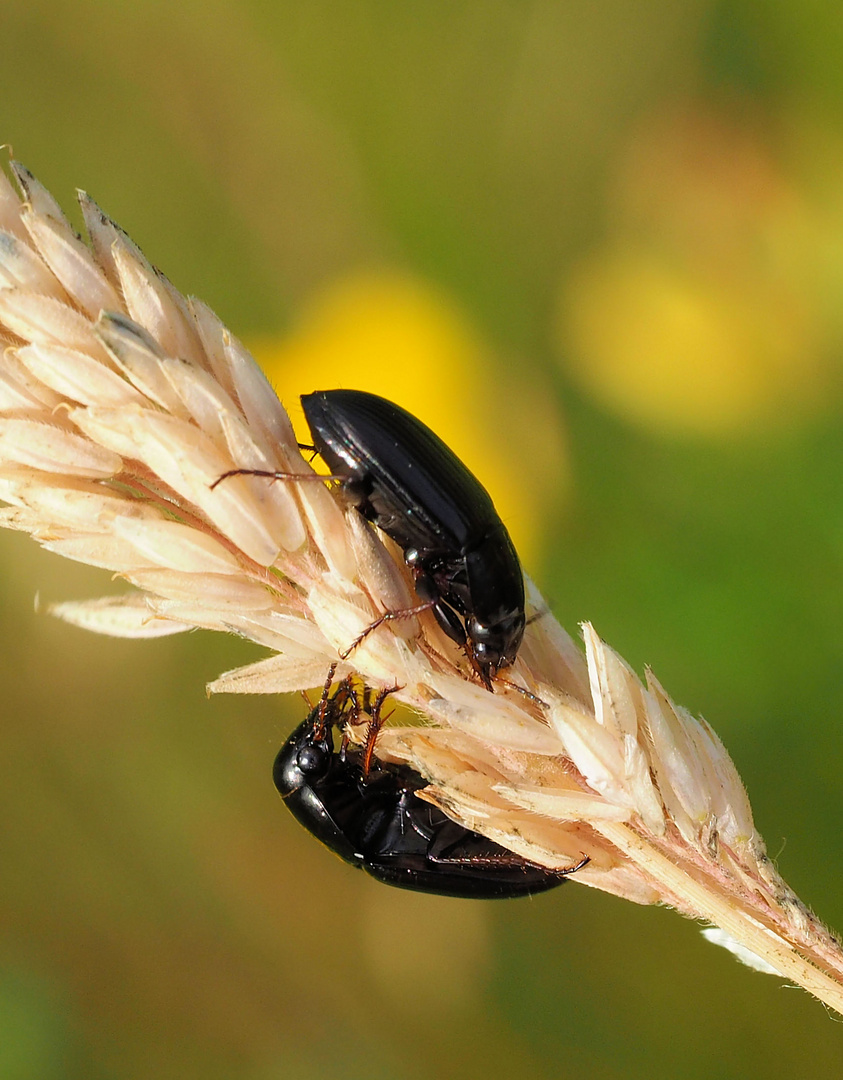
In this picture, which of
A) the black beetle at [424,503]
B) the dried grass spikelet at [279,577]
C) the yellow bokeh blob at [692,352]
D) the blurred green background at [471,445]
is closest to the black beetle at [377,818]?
the black beetle at [424,503]

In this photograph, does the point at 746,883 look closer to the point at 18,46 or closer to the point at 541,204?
the point at 541,204

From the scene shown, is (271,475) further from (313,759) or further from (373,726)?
(313,759)

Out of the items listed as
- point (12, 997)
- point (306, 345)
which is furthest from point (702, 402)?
point (12, 997)

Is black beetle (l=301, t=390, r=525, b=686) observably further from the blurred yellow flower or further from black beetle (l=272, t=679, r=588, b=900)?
the blurred yellow flower

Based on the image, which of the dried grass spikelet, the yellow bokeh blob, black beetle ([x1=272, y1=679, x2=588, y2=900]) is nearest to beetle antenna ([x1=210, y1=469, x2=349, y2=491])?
the dried grass spikelet

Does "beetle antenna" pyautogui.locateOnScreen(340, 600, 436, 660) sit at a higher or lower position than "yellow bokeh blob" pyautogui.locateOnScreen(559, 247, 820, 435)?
higher

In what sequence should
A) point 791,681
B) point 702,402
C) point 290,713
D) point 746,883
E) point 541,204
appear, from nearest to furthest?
point 746,883 < point 791,681 < point 702,402 < point 290,713 < point 541,204
